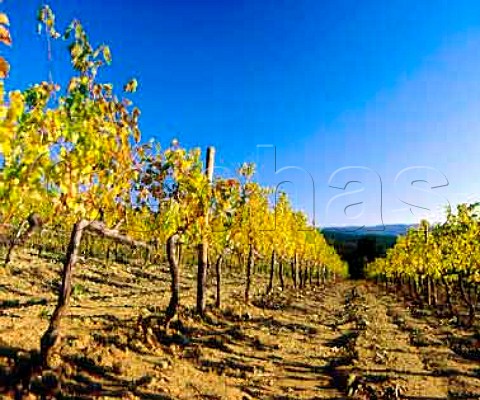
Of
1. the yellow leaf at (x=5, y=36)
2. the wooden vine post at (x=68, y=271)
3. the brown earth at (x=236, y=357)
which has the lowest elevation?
the brown earth at (x=236, y=357)

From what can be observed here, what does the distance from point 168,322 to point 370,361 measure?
5200mm

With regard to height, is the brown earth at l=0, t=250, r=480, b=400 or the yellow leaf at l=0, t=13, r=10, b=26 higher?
the yellow leaf at l=0, t=13, r=10, b=26

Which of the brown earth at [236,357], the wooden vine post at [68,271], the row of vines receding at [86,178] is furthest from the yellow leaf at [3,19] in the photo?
the brown earth at [236,357]

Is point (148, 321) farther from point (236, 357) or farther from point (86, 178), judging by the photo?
point (86, 178)

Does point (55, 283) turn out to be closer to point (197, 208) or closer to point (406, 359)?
point (197, 208)

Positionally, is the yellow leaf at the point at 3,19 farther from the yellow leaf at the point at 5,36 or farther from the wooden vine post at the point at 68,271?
the wooden vine post at the point at 68,271

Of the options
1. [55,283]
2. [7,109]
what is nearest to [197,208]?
[7,109]

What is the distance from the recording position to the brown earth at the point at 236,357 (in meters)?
7.50

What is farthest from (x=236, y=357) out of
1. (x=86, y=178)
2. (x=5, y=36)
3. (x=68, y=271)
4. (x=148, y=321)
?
(x=5, y=36)

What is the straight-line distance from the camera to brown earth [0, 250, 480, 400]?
7.50m

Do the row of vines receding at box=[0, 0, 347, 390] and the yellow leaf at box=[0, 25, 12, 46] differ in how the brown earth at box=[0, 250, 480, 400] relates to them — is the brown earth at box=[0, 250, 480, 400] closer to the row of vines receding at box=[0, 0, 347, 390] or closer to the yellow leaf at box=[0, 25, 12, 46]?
the row of vines receding at box=[0, 0, 347, 390]

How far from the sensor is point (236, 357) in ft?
34.1

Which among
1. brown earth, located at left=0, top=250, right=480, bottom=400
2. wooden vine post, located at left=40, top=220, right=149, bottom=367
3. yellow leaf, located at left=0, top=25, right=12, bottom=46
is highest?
yellow leaf, located at left=0, top=25, right=12, bottom=46

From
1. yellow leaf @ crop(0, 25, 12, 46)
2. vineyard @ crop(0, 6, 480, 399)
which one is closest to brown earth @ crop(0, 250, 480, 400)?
vineyard @ crop(0, 6, 480, 399)
